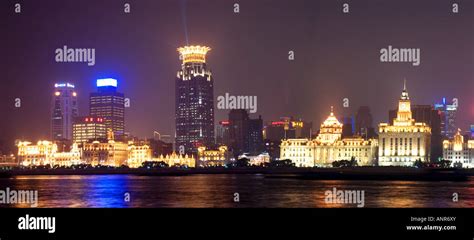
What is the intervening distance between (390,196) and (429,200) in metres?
6.33

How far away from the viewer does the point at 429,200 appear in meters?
73.2
